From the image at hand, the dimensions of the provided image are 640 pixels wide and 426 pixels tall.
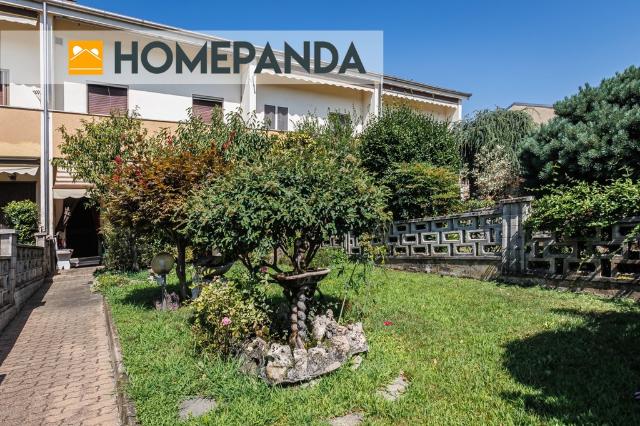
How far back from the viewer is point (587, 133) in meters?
12.0

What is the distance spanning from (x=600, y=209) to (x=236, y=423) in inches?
312

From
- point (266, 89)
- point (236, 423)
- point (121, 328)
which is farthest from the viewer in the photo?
point (266, 89)

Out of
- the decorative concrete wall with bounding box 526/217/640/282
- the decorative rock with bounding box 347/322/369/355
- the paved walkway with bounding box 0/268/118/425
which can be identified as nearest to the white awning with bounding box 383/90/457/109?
the decorative concrete wall with bounding box 526/217/640/282

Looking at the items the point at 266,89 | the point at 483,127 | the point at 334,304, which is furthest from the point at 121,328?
the point at 483,127

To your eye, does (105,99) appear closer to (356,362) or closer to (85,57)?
(85,57)

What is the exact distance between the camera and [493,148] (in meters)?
22.2

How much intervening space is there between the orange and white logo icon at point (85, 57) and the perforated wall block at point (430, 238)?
15959mm

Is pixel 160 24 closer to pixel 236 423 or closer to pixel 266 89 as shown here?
pixel 266 89

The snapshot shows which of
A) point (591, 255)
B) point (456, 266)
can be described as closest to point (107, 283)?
point (456, 266)

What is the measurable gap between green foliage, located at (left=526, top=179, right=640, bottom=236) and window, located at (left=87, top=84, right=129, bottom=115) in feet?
55.5

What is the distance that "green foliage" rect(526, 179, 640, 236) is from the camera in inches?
319

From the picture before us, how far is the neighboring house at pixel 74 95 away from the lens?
1580cm

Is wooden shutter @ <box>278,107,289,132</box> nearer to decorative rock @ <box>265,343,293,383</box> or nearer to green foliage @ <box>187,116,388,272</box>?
green foliage @ <box>187,116,388,272</box>

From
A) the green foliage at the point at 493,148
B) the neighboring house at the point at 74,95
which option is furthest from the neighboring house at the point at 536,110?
the neighboring house at the point at 74,95
